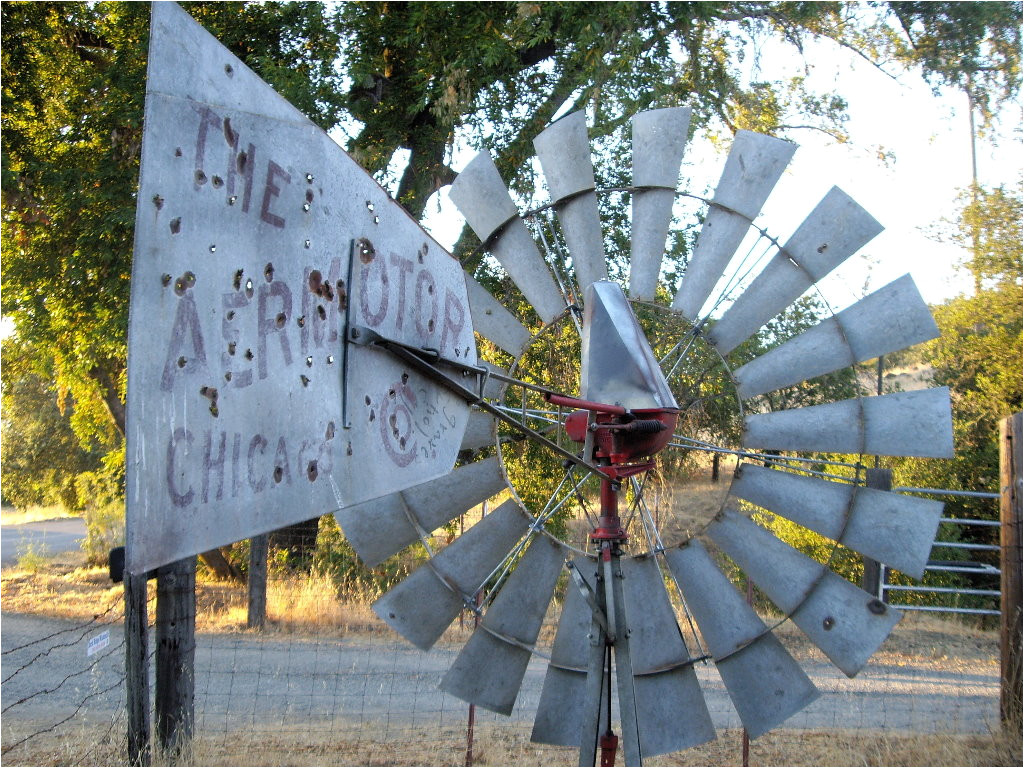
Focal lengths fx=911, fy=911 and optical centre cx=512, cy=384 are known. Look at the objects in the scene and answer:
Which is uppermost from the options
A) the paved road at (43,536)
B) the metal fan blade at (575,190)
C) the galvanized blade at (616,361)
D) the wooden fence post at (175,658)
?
the metal fan blade at (575,190)

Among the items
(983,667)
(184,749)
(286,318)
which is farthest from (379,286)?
(983,667)

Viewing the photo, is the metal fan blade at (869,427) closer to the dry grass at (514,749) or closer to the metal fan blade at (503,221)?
the metal fan blade at (503,221)

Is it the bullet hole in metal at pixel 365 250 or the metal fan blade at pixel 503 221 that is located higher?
the metal fan blade at pixel 503 221

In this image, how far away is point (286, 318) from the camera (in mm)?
1809

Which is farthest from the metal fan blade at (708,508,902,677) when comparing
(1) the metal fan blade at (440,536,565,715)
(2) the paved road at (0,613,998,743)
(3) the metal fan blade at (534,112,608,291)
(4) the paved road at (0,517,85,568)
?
(4) the paved road at (0,517,85,568)

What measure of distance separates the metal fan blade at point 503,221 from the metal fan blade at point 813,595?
4.63 feet

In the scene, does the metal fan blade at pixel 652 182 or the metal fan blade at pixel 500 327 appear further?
the metal fan blade at pixel 500 327

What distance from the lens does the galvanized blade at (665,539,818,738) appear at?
13.1 feet

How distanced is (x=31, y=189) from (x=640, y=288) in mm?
6325

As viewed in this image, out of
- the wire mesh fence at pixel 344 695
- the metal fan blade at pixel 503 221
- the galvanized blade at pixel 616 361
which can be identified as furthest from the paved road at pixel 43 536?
the galvanized blade at pixel 616 361

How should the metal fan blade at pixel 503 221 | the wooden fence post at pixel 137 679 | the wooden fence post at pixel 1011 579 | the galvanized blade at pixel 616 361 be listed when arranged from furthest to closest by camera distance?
the wooden fence post at pixel 1011 579, the metal fan blade at pixel 503 221, the wooden fence post at pixel 137 679, the galvanized blade at pixel 616 361

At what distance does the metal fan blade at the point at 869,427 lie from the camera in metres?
3.96

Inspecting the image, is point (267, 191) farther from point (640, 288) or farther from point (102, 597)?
point (102, 597)

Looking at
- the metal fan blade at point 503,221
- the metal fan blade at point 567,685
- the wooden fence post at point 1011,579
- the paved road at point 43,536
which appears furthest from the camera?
the paved road at point 43,536
